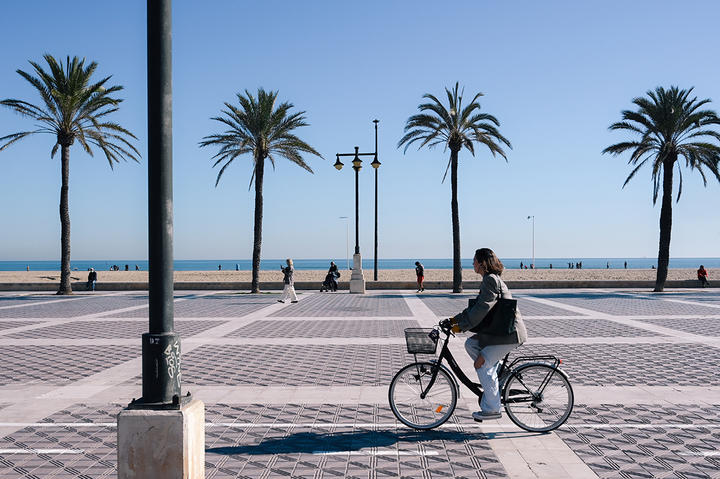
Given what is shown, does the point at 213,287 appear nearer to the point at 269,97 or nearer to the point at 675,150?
the point at 269,97

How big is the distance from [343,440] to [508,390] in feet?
5.29

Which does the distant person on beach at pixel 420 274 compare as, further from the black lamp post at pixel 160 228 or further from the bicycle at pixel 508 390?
the black lamp post at pixel 160 228

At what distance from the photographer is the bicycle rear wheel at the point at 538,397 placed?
5.36 m

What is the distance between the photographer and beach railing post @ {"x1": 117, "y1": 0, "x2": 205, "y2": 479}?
145 inches

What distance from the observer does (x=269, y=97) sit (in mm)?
28359

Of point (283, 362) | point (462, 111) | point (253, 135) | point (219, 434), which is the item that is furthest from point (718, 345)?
point (253, 135)

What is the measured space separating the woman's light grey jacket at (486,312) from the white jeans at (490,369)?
0.08 meters

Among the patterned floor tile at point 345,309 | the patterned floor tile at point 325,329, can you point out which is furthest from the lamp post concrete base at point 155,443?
the patterned floor tile at point 345,309

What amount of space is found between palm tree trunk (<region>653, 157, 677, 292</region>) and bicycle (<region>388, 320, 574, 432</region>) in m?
25.8

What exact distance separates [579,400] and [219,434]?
13.2ft

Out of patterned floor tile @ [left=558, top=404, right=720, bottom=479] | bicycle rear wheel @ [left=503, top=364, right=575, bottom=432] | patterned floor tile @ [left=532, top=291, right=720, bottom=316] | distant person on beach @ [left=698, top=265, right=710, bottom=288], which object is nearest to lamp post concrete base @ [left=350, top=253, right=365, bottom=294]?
patterned floor tile @ [left=532, top=291, right=720, bottom=316]

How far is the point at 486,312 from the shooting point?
504 centimetres

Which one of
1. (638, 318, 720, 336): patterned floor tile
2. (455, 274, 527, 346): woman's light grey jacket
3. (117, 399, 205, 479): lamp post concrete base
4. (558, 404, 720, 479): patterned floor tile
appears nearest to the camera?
(117, 399, 205, 479): lamp post concrete base

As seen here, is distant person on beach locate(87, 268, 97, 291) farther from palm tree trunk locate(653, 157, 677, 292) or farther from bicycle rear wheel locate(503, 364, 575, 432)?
bicycle rear wheel locate(503, 364, 575, 432)
